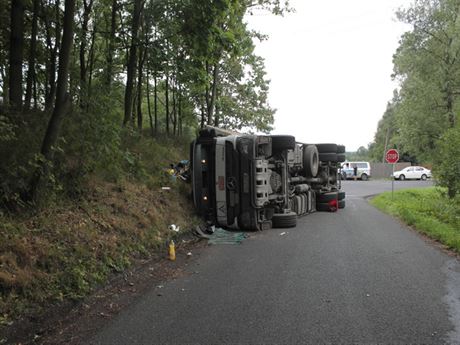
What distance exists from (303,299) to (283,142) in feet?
21.4

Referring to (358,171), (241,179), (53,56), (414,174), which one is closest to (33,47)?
(53,56)

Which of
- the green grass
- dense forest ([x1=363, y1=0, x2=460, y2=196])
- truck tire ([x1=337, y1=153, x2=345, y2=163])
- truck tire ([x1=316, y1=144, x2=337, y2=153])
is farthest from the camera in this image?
dense forest ([x1=363, y1=0, x2=460, y2=196])

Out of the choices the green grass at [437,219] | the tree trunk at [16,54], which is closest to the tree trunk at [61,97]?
the tree trunk at [16,54]

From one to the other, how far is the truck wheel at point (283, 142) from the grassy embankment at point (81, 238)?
283 cm

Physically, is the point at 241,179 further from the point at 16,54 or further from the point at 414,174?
the point at 414,174

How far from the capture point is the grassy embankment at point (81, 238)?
446cm

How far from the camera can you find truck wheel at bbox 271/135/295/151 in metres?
11.0

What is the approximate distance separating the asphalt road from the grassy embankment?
0.83m

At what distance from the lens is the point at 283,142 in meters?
11.0

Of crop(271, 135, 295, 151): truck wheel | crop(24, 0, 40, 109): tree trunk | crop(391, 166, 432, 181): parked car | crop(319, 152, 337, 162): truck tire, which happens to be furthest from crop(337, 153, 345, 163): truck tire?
crop(391, 166, 432, 181): parked car

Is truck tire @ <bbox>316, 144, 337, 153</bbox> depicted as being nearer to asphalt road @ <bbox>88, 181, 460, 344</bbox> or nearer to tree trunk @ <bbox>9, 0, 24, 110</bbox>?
asphalt road @ <bbox>88, 181, 460, 344</bbox>

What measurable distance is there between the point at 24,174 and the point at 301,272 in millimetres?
4343

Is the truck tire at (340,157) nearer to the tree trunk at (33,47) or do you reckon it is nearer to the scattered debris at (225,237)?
the scattered debris at (225,237)

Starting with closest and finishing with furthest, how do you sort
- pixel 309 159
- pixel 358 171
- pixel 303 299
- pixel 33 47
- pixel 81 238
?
pixel 303 299, pixel 81 238, pixel 33 47, pixel 309 159, pixel 358 171
